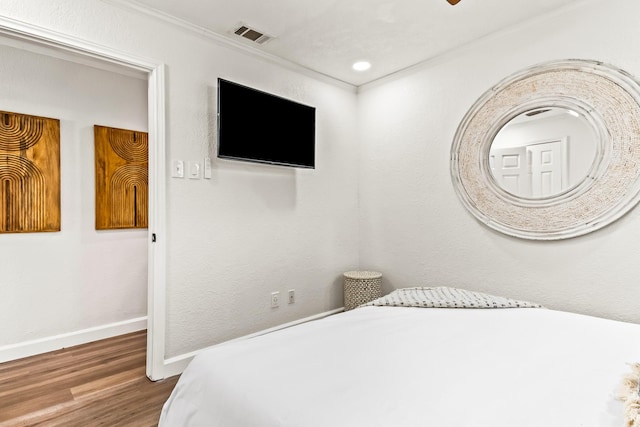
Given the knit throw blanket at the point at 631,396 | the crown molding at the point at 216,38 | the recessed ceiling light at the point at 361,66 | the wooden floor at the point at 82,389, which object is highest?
the recessed ceiling light at the point at 361,66

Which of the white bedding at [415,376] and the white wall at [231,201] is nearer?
the white bedding at [415,376]

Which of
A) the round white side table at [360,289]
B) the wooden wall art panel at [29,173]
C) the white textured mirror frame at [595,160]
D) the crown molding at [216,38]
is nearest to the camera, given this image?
the white textured mirror frame at [595,160]

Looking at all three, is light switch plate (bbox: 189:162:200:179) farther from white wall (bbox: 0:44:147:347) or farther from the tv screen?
white wall (bbox: 0:44:147:347)

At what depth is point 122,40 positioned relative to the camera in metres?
2.01

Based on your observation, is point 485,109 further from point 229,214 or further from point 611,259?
point 229,214

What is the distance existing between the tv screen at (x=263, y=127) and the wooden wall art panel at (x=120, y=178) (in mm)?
1373

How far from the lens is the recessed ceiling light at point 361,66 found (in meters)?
2.85

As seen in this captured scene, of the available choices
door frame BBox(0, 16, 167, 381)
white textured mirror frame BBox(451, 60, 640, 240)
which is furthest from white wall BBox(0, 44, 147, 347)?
white textured mirror frame BBox(451, 60, 640, 240)

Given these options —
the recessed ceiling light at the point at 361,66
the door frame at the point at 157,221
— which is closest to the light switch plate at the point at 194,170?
the door frame at the point at 157,221

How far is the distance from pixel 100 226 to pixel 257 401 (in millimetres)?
2687

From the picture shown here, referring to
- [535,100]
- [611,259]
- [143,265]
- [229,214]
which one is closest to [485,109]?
[535,100]

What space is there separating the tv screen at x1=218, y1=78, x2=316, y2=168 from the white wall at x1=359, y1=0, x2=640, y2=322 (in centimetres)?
80

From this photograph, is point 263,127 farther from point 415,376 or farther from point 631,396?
point 631,396

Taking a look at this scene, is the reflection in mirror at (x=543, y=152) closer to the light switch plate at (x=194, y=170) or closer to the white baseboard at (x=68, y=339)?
the light switch plate at (x=194, y=170)
